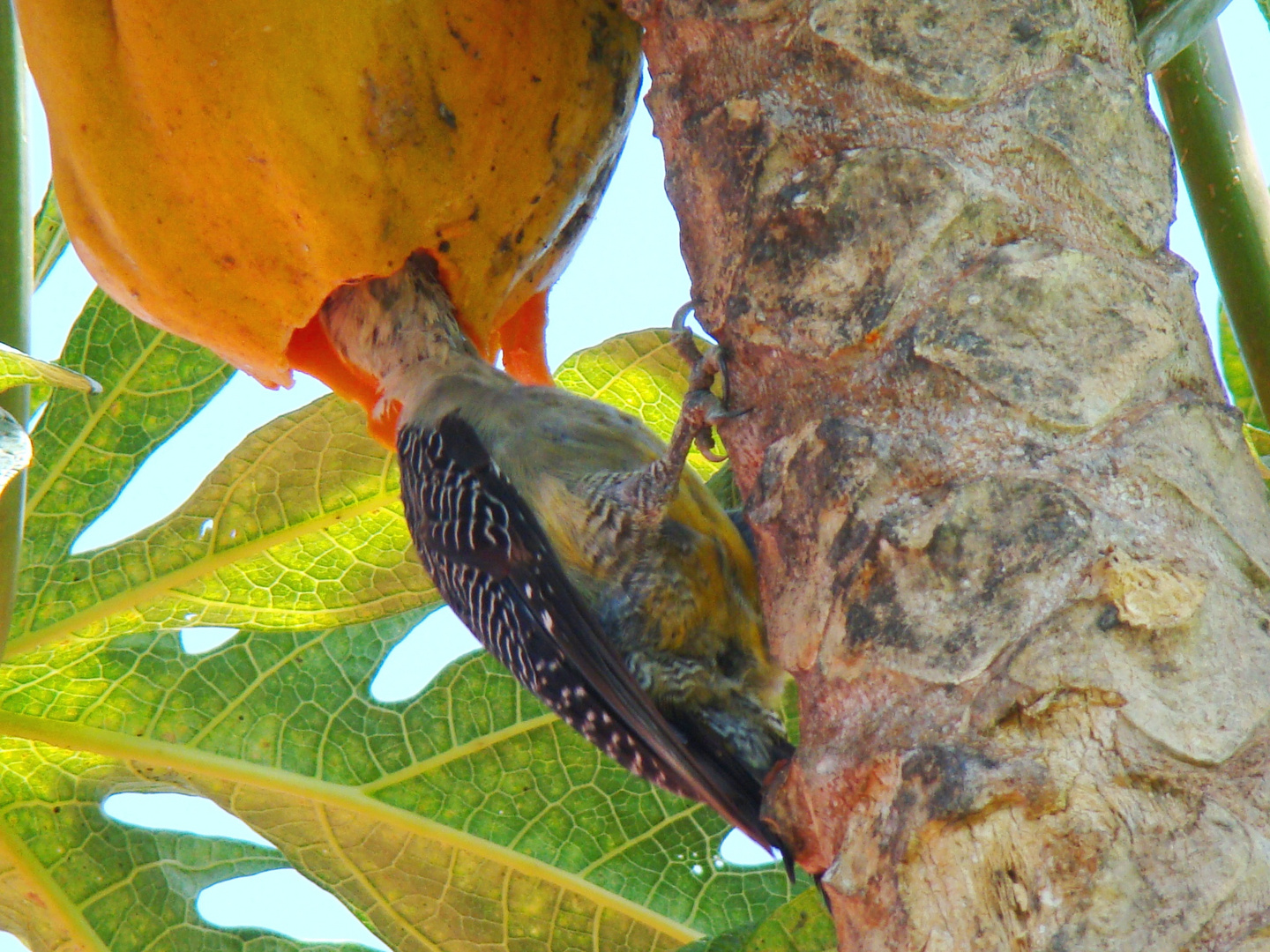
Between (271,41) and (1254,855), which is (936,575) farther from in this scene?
(271,41)

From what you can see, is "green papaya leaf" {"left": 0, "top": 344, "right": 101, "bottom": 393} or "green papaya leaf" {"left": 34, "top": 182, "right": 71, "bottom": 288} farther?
"green papaya leaf" {"left": 34, "top": 182, "right": 71, "bottom": 288}

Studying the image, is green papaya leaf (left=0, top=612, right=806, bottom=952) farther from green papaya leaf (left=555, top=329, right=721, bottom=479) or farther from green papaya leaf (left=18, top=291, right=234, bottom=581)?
green papaya leaf (left=555, top=329, right=721, bottom=479)

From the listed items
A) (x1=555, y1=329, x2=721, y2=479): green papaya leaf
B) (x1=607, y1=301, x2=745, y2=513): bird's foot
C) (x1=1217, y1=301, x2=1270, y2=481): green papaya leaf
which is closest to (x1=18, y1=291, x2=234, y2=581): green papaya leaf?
(x1=555, y1=329, x2=721, y2=479): green papaya leaf

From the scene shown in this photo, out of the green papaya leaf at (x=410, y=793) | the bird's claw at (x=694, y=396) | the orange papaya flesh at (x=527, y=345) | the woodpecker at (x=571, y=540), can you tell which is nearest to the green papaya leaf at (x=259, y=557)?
the green papaya leaf at (x=410, y=793)

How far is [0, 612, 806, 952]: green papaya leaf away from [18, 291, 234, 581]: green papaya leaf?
0.29 meters

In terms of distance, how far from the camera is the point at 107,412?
9.47ft

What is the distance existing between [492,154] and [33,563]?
51.7 inches

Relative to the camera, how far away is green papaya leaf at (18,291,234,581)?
2814 mm

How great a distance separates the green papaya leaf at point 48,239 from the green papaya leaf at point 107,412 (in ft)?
0.35

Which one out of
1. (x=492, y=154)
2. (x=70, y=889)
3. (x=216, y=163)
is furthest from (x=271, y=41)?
(x=70, y=889)

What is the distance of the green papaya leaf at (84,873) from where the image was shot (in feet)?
9.06

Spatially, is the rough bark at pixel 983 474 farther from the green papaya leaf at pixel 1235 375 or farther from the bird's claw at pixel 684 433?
the green papaya leaf at pixel 1235 375

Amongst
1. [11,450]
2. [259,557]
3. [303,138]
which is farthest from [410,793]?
[303,138]

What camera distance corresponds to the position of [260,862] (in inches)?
119
